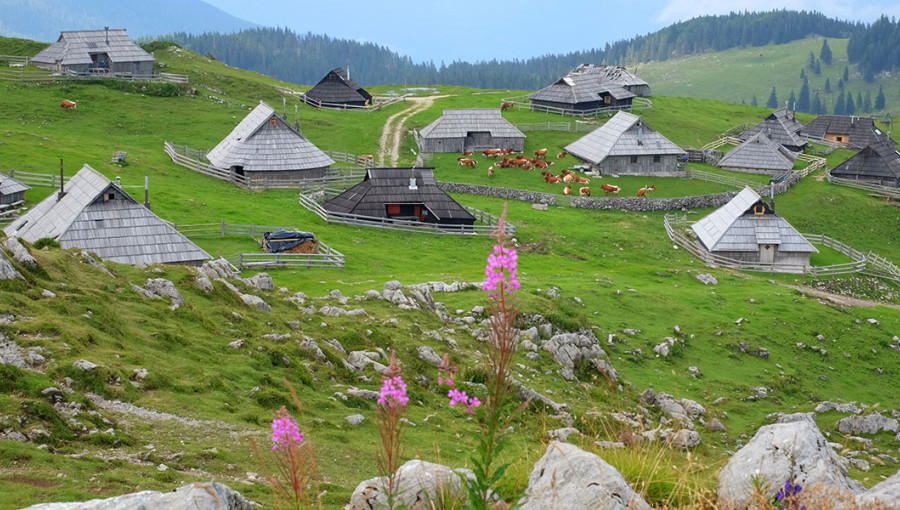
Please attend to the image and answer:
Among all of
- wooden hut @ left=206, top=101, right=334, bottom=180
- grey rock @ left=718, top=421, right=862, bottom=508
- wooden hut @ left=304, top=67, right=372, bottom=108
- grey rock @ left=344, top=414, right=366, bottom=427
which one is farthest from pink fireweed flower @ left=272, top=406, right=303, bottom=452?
wooden hut @ left=304, top=67, right=372, bottom=108

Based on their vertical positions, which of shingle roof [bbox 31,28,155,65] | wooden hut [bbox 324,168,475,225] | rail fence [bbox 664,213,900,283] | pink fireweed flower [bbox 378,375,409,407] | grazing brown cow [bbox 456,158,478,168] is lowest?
rail fence [bbox 664,213,900,283]

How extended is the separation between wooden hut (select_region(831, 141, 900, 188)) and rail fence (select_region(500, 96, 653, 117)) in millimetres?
22389

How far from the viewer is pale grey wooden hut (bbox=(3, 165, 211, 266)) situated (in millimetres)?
31844

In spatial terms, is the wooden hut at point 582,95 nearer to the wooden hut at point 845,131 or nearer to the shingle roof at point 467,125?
the shingle roof at point 467,125

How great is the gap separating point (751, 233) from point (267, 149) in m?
29.3

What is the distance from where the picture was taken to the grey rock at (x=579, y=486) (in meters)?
9.07

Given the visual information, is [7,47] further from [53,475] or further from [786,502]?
[786,502]

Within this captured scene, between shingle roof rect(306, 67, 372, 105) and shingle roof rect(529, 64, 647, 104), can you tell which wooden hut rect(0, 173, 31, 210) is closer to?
shingle roof rect(306, 67, 372, 105)

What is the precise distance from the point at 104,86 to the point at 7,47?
14.2 metres

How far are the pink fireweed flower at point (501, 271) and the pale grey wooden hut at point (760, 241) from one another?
4623 cm

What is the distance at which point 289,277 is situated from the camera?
36781mm

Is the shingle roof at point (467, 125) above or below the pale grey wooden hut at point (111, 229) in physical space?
above

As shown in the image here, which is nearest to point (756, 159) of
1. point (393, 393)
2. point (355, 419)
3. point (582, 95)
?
point (582, 95)

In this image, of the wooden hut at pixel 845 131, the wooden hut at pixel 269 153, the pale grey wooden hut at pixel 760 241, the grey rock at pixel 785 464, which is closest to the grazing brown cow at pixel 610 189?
the pale grey wooden hut at pixel 760 241
